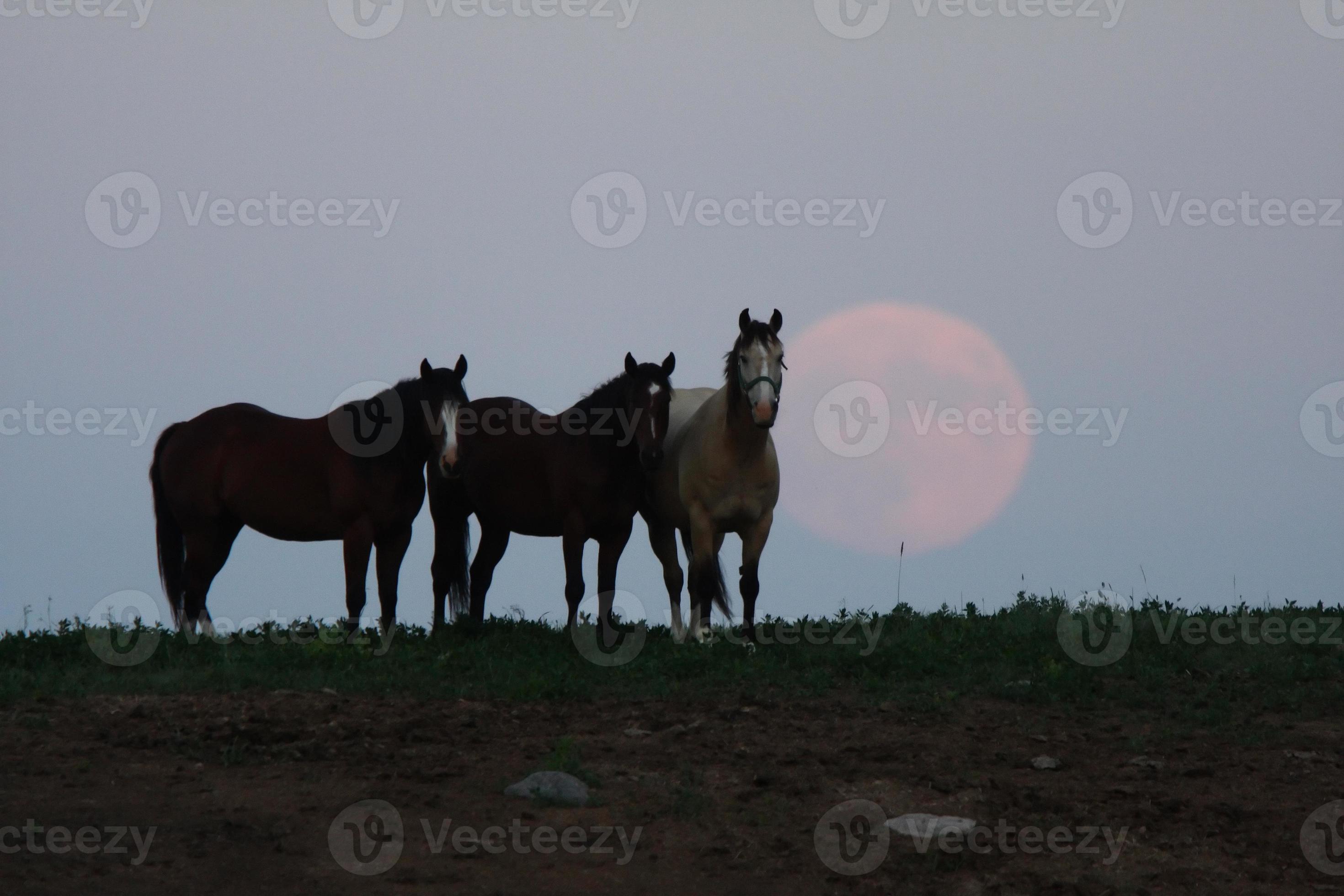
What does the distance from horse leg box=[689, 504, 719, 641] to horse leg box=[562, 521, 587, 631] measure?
1012 millimetres

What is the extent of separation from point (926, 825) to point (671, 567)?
561 centimetres

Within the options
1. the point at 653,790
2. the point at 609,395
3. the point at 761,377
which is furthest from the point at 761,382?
the point at 653,790

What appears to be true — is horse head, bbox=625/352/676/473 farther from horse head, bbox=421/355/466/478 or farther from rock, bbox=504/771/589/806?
rock, bbox=504/771/589/806

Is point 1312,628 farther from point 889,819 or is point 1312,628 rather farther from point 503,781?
point 503,781

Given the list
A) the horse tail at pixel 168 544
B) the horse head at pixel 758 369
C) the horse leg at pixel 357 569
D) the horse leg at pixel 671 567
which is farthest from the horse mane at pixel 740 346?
the horse tail at pixel 168 544

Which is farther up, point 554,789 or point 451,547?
point 451,547

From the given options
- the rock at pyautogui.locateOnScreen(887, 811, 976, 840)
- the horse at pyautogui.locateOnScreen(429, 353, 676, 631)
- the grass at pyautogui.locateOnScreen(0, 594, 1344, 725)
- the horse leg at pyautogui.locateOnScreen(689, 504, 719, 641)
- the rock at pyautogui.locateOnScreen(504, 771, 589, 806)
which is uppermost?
the horse at pyautogui.locateOnScreen(429, 353, 676, 631)

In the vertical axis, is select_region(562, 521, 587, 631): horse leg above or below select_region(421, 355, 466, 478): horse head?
below

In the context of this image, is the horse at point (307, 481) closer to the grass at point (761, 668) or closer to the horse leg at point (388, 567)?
the horse leg at point (388, 567)

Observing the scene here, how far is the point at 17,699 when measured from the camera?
988cm

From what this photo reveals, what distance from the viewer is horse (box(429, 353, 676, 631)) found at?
12602 mm

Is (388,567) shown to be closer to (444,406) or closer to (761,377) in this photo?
(444,406)

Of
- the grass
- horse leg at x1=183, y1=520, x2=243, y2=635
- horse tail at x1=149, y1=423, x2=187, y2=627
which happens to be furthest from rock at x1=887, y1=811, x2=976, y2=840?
horse tail at x1=149, y1=423, x2=187, y2=627

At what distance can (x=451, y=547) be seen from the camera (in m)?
14.1
